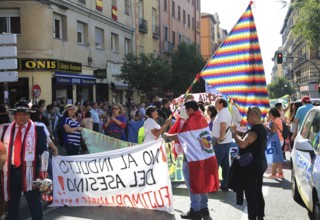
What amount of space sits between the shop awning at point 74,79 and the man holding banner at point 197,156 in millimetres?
14932

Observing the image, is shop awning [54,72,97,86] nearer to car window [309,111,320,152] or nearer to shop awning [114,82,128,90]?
shop awning [114,82,128,90]

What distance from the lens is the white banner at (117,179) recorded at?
6570mm

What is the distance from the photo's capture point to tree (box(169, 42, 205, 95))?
36.8 m

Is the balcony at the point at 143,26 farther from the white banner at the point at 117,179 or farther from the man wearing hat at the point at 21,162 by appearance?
the man wearing hat at the point at 21,162

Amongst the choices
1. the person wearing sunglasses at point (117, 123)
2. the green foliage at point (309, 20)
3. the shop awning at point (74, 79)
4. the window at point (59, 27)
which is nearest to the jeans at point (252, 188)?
the person wearing sunglasses at point (117, 123)

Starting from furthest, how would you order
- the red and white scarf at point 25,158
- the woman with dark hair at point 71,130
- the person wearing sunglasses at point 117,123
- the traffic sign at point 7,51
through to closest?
A: the person wearing sunglasses at point 117,123 → the traffic sign at point 7,51 → the woman with dark hair at point 71,130 → the red and white scarf at point 25,158

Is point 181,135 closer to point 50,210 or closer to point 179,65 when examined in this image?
point 50,210

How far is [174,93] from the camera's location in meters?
38.3

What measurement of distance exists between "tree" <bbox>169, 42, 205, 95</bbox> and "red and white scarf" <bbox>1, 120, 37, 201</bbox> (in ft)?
103

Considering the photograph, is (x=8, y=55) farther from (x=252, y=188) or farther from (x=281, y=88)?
(x=281, y=88)

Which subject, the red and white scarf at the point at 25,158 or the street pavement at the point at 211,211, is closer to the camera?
the red and white scarf at the point at 25,158

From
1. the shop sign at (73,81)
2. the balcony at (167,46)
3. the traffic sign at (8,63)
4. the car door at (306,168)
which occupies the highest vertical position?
the balcony at (167,46)

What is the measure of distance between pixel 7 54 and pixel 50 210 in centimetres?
466

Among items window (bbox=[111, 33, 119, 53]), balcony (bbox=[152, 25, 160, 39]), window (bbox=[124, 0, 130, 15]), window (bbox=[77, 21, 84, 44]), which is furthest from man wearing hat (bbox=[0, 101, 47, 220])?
balcony (bbox=[152, 25, 160, 39])
